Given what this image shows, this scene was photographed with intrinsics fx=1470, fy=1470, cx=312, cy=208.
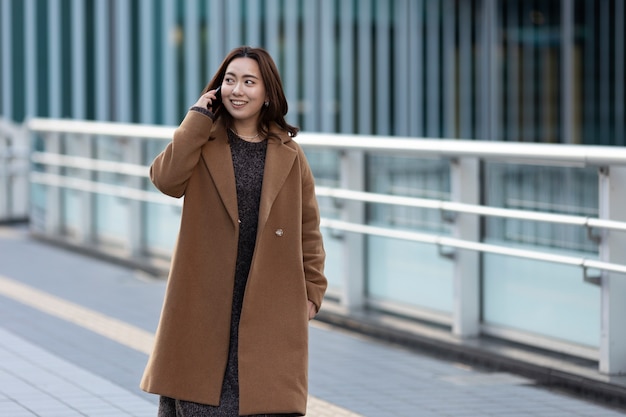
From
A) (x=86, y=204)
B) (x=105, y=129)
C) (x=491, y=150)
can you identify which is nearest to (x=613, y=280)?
(x=491, y=150)

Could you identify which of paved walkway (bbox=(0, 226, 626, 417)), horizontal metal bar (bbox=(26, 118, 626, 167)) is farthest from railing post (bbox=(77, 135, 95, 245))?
horizontal metal bar (bbox=(26, 118, 626, 167))

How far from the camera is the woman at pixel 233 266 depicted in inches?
181

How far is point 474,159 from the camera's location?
26.7ft

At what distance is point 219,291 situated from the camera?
462 cm

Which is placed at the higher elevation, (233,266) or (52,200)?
(233,266)

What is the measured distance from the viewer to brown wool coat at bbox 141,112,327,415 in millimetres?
4602

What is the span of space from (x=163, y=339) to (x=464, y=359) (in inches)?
138

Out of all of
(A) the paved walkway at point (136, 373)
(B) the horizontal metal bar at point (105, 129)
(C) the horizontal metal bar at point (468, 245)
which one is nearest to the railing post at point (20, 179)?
(B) the horizontal metal bar at point (105, 129)

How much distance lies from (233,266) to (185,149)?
1.31 feet

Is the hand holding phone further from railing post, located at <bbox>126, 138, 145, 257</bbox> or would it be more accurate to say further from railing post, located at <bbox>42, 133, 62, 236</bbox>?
railing post, located at <bbox>42, 133, 62, 236</bbox>

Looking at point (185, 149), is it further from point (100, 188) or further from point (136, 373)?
point (100, 188)

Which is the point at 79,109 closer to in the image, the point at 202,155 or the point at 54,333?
the point at 54,333

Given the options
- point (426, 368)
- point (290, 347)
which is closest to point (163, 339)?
point (290, 347)

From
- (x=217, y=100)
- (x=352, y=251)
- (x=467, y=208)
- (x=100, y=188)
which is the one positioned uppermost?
(x=217, y=100)
